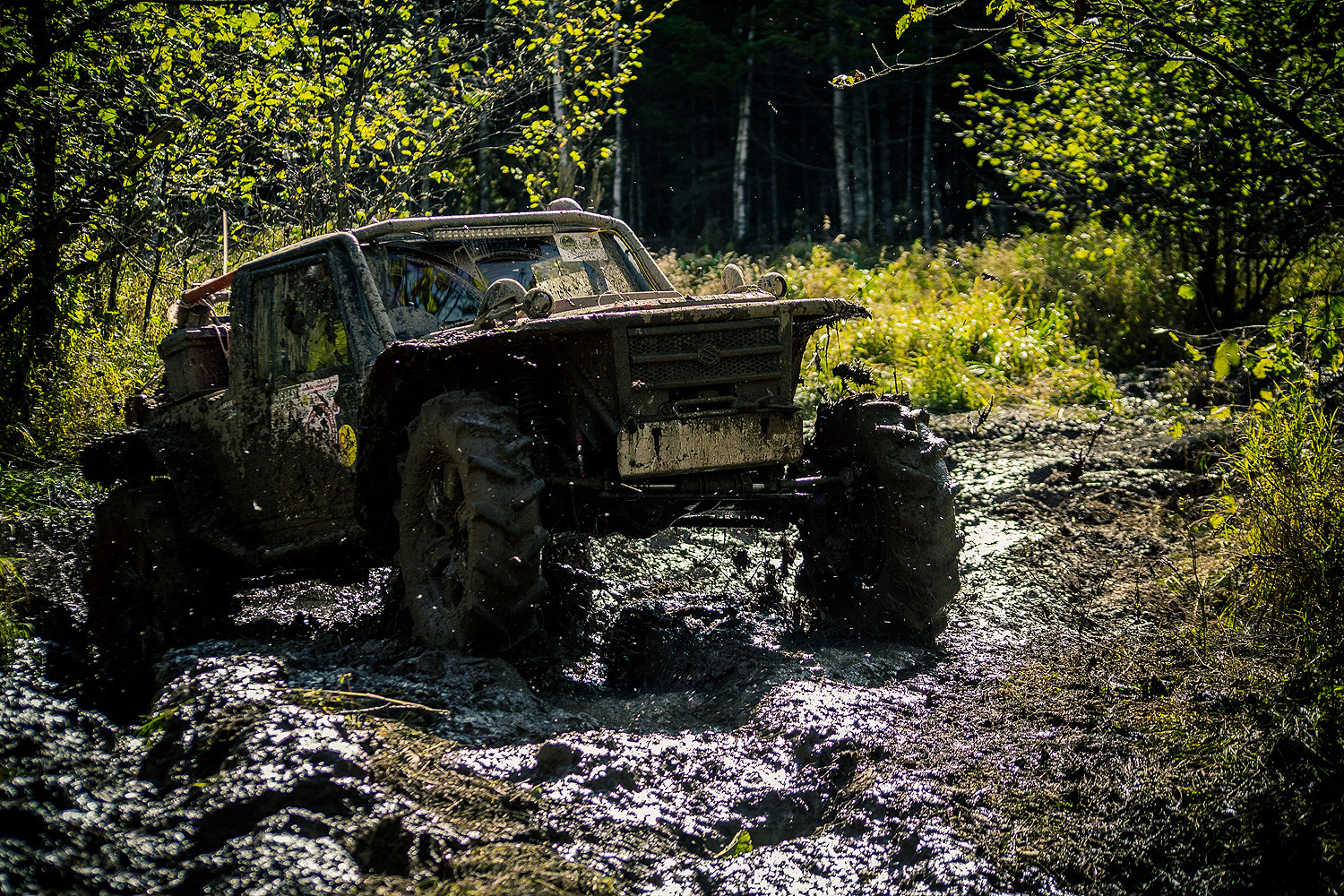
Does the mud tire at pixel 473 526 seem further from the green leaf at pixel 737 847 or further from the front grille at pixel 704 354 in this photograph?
the green leaf at pixel 737 847

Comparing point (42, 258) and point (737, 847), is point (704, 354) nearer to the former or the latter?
point (737, 847)

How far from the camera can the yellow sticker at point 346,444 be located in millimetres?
4953

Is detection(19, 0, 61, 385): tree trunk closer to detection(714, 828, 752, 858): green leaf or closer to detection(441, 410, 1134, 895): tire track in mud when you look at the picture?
detection(441, 410, 1134, 895): tire track in mud

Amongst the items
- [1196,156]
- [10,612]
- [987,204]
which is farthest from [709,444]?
[987,204]

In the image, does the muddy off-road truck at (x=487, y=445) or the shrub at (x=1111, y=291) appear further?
the shrub at (x=1111, y=291)

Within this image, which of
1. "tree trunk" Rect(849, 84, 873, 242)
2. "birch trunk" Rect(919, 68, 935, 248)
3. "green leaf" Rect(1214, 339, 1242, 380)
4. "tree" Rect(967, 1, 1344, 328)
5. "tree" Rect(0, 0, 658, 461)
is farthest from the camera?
"birch trunk" Rect(919, 68, 935, 248)

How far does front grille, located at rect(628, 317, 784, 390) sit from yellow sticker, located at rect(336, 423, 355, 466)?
62.8 inches

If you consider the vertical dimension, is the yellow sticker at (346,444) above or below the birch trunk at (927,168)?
below

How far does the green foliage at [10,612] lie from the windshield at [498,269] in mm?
2219

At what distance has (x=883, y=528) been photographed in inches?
185

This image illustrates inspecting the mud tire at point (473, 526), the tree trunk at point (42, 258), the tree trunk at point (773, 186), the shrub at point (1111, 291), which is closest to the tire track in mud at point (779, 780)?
the mud tire at point (473, 526)

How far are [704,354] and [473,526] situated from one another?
47.0 inches

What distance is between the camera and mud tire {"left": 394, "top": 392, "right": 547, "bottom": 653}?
3.94m

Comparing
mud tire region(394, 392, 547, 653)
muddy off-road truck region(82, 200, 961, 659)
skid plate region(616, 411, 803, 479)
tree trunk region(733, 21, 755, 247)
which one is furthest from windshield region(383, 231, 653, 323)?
tree trunk region(733, 21, 755, 247)
